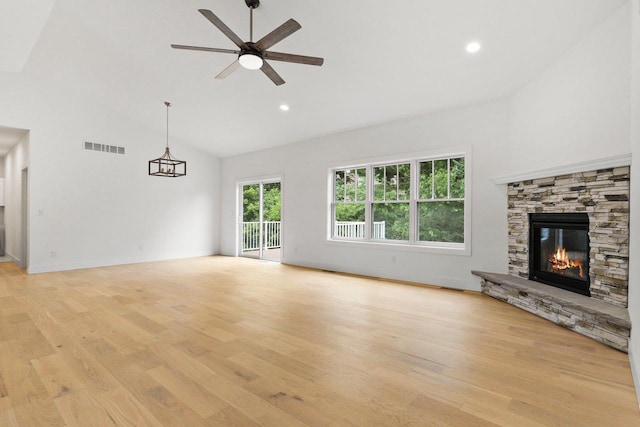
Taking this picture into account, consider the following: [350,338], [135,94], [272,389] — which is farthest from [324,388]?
[135,94]

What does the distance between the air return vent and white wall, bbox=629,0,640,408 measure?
8439mm

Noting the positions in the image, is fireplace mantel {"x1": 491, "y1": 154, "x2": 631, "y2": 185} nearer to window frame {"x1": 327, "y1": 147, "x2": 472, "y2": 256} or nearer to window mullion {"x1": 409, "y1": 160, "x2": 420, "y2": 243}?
window frame {"x1": 327, "y1": 147, "x2": 472, "y2": 256}

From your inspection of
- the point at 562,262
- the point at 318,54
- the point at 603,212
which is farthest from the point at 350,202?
the point at 603,212

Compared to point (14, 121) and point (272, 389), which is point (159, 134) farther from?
point (272, 389)

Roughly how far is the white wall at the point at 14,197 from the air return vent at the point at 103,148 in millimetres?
981

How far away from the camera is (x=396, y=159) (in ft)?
18.2

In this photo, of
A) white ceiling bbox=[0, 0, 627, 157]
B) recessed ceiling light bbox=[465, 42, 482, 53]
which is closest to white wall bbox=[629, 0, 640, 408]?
white ceiling bbox=[0, 0, 627, 157]

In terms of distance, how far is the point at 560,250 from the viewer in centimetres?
371

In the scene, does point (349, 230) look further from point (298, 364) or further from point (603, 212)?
point (298, 364)

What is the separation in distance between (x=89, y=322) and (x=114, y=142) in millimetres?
5222

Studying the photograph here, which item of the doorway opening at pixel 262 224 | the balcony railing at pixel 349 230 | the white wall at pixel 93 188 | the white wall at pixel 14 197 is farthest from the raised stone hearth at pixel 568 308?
the white wall at pixel 14 197

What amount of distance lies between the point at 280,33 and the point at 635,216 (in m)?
3.18

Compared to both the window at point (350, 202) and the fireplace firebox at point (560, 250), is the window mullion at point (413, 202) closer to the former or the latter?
the window at point (350, 202)

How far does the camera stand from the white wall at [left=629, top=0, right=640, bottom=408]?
226 cm
